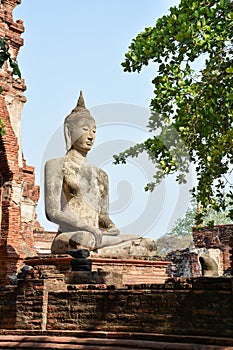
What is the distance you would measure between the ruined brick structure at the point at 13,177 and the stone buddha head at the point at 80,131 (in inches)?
163

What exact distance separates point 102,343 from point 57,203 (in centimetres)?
333

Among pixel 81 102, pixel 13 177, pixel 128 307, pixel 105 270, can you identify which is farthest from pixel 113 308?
pixel 13 177

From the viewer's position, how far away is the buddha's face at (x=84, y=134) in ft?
31.0

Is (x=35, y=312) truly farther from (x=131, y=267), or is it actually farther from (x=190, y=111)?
(x=190, y=111)

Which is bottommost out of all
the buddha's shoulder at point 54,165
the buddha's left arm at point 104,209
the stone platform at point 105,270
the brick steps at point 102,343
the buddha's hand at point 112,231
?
the brick steps at point 102,343

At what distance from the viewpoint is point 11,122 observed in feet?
47.0

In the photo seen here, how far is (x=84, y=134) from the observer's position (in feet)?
31.0

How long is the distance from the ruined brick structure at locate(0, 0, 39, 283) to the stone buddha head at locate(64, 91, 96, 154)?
4130 mm

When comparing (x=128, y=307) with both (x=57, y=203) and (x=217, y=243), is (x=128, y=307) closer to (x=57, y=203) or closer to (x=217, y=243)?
(x=57, y=203)

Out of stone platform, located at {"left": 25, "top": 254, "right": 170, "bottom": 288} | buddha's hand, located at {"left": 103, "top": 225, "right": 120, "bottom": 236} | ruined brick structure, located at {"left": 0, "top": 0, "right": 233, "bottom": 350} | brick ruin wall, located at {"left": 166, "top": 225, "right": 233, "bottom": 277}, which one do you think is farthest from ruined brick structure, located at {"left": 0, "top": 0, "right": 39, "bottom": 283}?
brick ruin wall, located at {"left": 166, "top": 225, "right": 233, "bottom": 277}

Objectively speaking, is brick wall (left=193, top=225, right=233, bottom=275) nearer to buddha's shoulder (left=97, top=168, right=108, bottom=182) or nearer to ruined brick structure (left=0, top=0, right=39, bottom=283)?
ruined brick structure (left=0, top=0, right=39, bottom=283)

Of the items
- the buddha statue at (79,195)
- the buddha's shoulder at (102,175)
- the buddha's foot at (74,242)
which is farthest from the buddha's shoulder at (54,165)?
the buddha's foot at (74,242)

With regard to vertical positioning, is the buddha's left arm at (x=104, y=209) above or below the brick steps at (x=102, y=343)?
above

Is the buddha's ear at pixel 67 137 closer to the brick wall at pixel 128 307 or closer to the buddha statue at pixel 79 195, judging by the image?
the buddha statue at pixel 79 195
